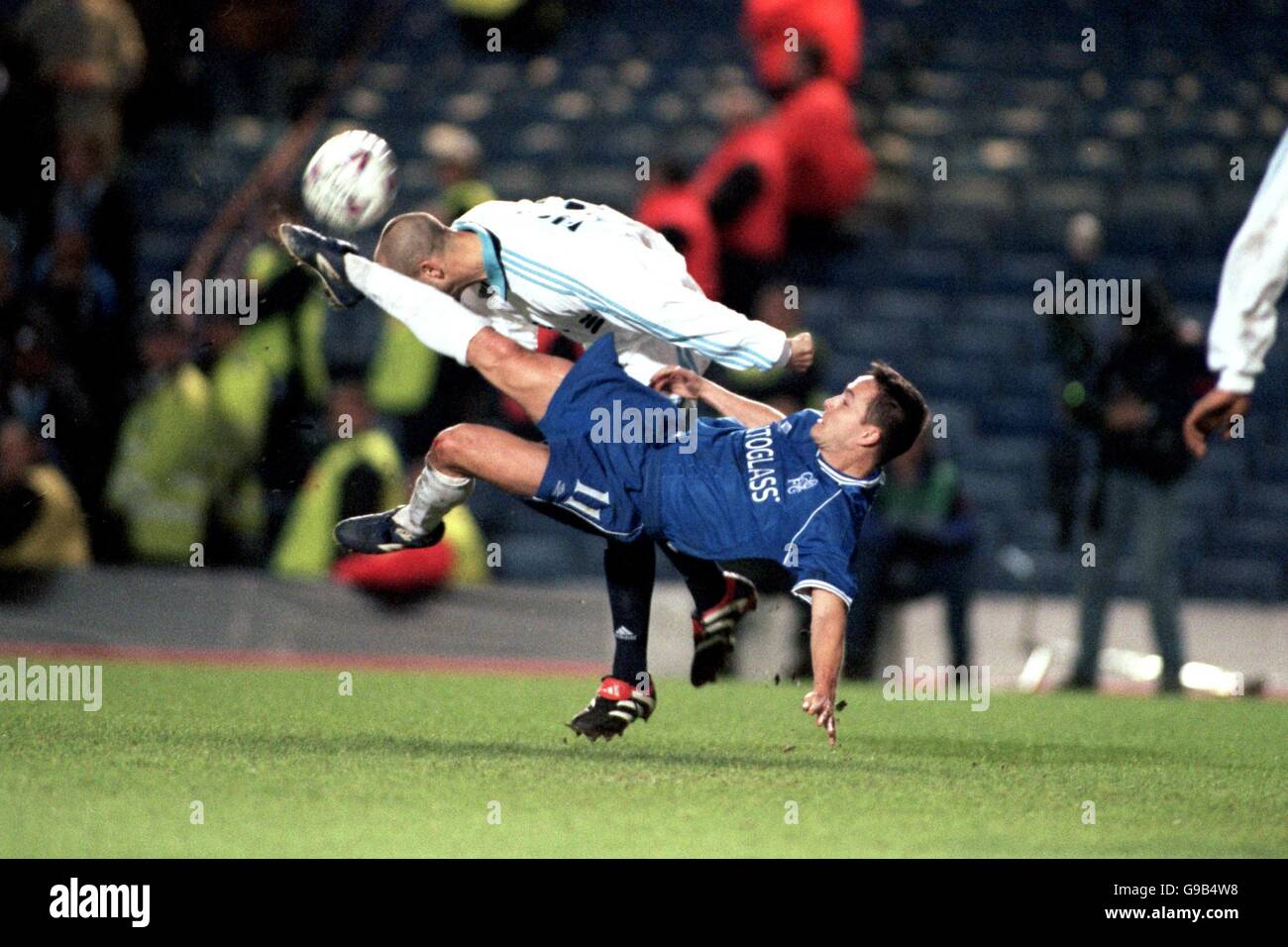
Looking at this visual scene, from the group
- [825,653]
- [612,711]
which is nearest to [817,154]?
[612,711]

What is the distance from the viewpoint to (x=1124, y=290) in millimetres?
11461

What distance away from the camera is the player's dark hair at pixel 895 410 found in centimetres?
616

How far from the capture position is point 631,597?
6727mm

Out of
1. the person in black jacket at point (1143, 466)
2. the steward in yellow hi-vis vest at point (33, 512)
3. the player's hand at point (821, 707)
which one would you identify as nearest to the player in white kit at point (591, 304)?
the player's hand at point (821, 707)

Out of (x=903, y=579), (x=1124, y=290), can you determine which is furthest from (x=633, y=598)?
(x=1124, y=290)

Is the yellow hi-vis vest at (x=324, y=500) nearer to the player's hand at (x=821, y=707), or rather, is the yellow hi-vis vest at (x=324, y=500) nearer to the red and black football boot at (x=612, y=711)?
the red and black football boot at (x=612, y=711)

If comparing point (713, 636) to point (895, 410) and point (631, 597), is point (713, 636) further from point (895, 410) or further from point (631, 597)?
point (895, 410)

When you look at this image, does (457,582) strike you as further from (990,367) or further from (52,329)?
(990,367)

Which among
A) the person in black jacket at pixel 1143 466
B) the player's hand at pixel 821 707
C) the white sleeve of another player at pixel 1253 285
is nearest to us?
the white sleeve of another player at pixel 1253 285

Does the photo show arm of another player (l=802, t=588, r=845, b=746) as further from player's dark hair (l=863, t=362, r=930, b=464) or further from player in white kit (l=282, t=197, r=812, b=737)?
player in white kit (l=282, t=197, r=812, b=737)

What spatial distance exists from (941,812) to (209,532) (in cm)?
582

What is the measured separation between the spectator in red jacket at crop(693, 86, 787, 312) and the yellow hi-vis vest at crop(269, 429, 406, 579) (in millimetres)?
2235

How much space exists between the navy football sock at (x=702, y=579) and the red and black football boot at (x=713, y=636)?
3 centimetres

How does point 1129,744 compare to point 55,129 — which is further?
point 55,129
